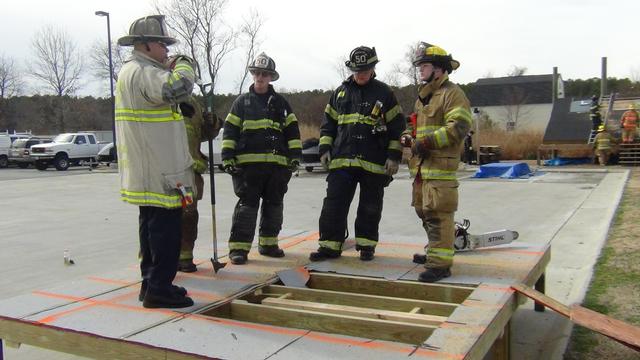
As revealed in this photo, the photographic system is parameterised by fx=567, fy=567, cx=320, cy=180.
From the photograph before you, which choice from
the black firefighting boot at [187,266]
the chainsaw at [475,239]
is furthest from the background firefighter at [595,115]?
the black firefighting boot at [187,266]

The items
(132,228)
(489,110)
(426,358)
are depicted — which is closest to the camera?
(426,358)

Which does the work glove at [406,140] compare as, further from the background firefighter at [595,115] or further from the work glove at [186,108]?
the background firefighter at [595,115]

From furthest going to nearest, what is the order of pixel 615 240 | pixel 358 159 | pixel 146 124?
pixel 615 240, pixel 358 159, pixel 146 124

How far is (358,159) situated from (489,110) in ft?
157

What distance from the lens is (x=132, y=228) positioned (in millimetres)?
10055

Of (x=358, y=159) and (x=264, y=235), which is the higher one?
(x=358, y=159)

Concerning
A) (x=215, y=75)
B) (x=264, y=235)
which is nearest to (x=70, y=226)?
(x=264, y=235)

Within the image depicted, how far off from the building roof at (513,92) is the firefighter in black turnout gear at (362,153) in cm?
4697

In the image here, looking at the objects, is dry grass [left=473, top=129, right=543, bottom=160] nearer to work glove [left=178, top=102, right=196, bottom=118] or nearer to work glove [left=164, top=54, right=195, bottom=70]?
work glove [left=164, top=54, right=195, bottom=70]

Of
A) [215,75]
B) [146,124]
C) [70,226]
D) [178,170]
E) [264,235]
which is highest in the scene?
[215,75]

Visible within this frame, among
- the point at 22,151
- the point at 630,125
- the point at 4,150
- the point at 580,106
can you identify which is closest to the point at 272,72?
the point at 630,125

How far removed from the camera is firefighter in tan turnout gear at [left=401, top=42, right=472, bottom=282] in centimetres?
424

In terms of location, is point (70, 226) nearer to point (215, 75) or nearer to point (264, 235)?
point (264, 235)

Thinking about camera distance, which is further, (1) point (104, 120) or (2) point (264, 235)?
(1) point (104, 120)
